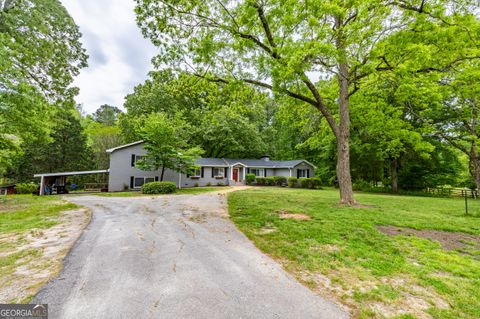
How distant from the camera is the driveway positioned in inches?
98.0

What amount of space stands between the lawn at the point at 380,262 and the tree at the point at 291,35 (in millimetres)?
4647

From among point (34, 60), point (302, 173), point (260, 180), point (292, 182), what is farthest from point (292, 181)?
point (34, 60)

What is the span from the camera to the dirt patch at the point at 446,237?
477cm

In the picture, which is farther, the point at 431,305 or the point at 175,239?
the point at 175,239

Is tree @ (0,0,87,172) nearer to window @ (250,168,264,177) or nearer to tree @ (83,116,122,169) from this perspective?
tree @ (83,116,122,169)

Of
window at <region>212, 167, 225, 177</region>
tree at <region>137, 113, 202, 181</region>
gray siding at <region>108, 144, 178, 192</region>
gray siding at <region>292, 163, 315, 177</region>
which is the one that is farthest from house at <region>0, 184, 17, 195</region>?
gray siding at <region>292, 163, 315, 177</region>

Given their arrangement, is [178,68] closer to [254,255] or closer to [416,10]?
[254,255]

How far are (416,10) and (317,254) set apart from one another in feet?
31.7

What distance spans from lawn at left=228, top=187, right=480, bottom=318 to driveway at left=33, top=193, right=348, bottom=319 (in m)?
0.46

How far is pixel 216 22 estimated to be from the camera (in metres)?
8.47

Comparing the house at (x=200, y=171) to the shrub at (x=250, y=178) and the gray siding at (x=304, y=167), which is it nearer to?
the gray siding at (x=304, y=167)

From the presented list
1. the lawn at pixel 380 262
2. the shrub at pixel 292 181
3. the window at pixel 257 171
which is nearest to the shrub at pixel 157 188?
the lawn at pixel 380 262

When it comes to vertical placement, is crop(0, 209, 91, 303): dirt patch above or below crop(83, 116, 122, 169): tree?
below

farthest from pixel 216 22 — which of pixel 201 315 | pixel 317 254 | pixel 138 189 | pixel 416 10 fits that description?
pixel 138 189
